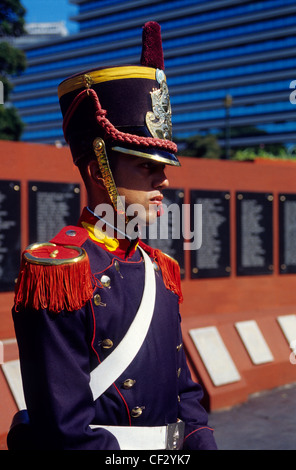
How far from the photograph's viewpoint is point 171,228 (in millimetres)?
6621

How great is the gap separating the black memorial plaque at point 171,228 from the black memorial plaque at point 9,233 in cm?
154

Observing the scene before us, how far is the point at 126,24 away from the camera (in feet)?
271

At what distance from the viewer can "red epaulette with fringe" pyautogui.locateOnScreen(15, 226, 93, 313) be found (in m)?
1.61

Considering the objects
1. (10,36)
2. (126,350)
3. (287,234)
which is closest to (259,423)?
(287,234)

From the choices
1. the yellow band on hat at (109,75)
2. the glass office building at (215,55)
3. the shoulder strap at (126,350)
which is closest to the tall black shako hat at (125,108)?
the yellow band on hat at (109,75)

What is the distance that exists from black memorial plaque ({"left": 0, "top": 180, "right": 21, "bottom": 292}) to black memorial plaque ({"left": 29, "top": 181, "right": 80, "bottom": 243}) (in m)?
0.15

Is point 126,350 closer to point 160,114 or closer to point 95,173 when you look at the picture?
point 95,173

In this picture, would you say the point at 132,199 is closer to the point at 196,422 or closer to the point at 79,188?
the point at 196,422

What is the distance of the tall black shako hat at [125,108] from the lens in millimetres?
1803

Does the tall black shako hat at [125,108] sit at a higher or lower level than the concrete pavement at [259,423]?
higher

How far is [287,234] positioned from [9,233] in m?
3.81

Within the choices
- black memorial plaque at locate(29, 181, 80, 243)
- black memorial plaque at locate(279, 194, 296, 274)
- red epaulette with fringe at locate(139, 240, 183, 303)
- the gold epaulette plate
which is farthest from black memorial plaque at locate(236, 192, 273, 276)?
the gold epaulette plate

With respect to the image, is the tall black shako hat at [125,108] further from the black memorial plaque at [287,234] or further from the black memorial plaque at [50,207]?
the black memorial plaque at [287,234]

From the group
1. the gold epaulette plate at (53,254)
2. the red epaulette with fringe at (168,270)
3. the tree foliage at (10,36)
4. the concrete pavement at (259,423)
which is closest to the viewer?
the gold epaulette plate at (53,254)
